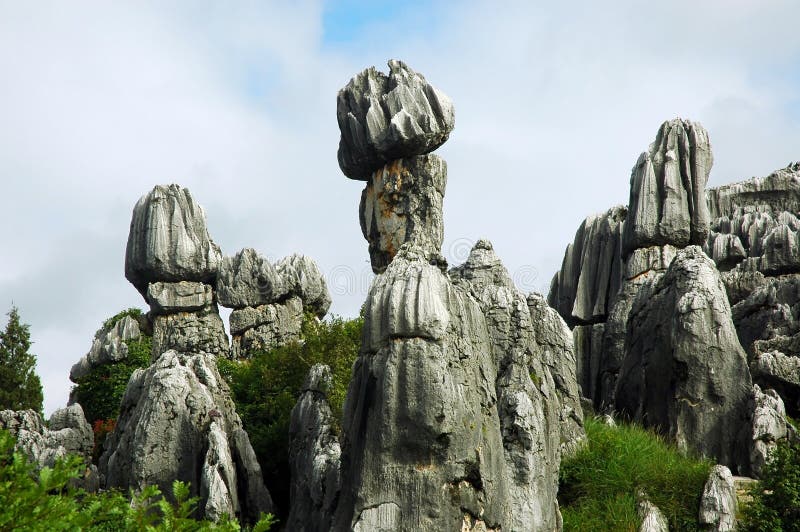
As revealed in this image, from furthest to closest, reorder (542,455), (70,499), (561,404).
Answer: (561,404) → (542,455) → (70,499)

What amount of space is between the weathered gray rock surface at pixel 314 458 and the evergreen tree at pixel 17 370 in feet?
67.8

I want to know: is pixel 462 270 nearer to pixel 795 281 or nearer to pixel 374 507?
pixel 374 507

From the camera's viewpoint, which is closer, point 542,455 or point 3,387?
point 542,455

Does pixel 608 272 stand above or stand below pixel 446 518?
above

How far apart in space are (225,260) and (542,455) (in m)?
19.0

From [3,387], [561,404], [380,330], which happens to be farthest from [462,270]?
[3,387]

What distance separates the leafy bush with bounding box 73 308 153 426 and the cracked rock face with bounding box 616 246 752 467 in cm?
1421

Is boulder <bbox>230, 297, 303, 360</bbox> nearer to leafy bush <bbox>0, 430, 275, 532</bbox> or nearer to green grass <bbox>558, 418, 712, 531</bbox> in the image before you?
green grass <bbox>558, 418, 712, 531</bbox>

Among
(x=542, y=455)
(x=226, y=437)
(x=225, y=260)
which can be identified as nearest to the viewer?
(x=542, y=455)

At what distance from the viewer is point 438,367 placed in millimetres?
12625

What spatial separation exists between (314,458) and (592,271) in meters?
17.5

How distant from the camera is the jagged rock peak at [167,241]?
3059 centimetres

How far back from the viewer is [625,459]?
17812mm

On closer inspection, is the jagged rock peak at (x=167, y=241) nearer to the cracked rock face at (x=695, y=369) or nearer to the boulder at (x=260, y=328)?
the boulder at (x=260, y=328)
